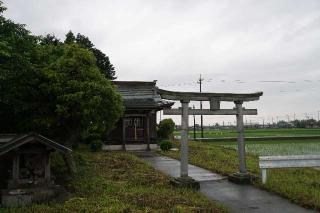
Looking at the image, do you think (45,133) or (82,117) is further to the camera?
(45,133)

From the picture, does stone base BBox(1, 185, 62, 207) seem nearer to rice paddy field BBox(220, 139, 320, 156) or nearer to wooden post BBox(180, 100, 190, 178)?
wooden post BBox(180, 100, 190, 178)

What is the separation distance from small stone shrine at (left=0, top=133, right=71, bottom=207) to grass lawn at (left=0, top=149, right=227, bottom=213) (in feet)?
2.27

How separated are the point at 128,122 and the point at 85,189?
58.7ft

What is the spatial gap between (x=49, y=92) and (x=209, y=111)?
6079 millimetres

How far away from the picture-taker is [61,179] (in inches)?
520

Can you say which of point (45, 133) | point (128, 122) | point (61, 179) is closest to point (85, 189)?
point (61, 179)

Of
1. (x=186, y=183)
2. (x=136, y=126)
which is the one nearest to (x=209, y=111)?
(x=186, y=183)

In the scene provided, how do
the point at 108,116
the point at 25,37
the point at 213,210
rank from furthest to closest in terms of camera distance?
the point at 108,116 → the point at 25,37 → the point at 213,210

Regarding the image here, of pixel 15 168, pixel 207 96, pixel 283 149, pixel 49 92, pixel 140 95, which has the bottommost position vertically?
pixel 283 149

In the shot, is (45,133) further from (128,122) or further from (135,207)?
(128,122)

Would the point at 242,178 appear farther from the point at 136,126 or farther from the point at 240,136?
the point at 136,126

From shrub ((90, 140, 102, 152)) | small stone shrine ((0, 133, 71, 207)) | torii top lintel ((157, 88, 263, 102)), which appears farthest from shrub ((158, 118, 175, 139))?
small stone shrine ((0, 133, 71, 207))

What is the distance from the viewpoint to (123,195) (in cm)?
1047

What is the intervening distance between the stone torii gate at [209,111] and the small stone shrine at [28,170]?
3979mm
